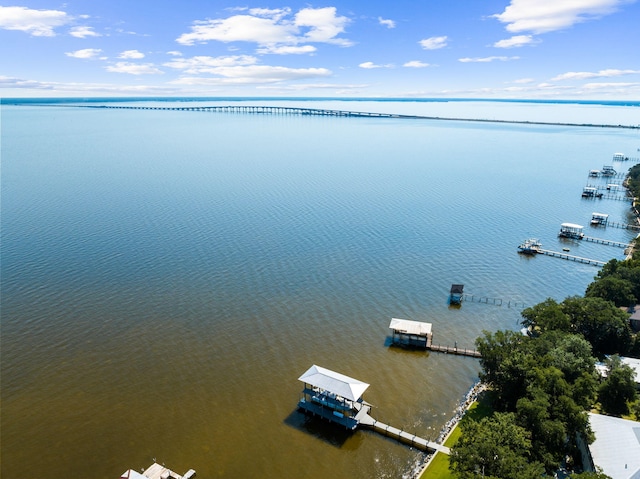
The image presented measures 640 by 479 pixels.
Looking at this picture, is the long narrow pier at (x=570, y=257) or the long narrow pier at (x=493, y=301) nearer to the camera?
the long narrow pier at (x=493, y=301)

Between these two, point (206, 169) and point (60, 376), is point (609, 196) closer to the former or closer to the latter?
point (206, 169)

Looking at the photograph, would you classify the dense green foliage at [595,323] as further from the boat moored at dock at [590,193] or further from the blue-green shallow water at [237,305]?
the boat moored at dock at [590,193]

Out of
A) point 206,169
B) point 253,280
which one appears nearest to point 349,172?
point 206,169

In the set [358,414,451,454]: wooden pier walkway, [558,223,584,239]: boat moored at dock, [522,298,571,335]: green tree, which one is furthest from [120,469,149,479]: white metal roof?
[558,223,584,239]: boat moored at dock

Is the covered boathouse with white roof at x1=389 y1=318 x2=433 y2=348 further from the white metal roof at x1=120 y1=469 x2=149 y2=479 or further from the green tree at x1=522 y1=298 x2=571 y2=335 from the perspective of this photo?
the white metal roof at x1=120 y1=469 x2=149 y2=479

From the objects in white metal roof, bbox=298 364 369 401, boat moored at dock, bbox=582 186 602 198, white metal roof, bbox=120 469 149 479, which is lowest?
white metal roof, bbox=120 469 149 479

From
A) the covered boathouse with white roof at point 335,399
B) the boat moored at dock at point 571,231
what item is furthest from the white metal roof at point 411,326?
the boat moored at dock at point 571,231
